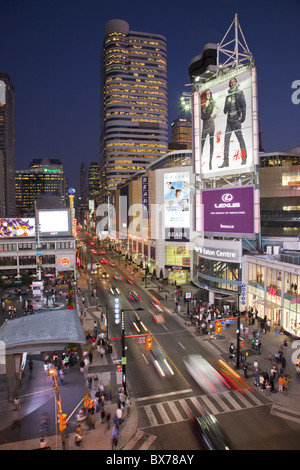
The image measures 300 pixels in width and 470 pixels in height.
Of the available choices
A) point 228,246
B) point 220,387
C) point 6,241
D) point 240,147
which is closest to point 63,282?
point 6,241

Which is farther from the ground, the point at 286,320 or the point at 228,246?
the point at 228,246

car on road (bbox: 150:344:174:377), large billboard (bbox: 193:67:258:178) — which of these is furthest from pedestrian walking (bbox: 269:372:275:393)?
large billboard (bbox: 193:67:258:178)

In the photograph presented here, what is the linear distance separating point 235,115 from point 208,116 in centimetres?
453

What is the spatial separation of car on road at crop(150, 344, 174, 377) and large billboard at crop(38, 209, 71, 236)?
5055 centimetres

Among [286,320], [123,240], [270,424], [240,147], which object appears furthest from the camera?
[123,240]

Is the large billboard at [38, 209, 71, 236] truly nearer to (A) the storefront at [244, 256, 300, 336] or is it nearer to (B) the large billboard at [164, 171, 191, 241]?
(B) the large billboard at [164, 171, 191, 241]

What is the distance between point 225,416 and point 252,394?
12.0ft

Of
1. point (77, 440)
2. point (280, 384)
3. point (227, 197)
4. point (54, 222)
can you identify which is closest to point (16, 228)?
point (54, 222)

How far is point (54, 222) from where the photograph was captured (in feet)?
244

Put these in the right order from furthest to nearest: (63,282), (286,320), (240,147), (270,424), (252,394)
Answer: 1. (63,282)
2. (240,147)
3. (286,320)
4. (252,394)
5. (270,424)

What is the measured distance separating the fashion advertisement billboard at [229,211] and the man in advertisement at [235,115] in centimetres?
381

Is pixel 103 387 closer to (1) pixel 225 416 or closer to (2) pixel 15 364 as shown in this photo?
(2) pixel 15 364
